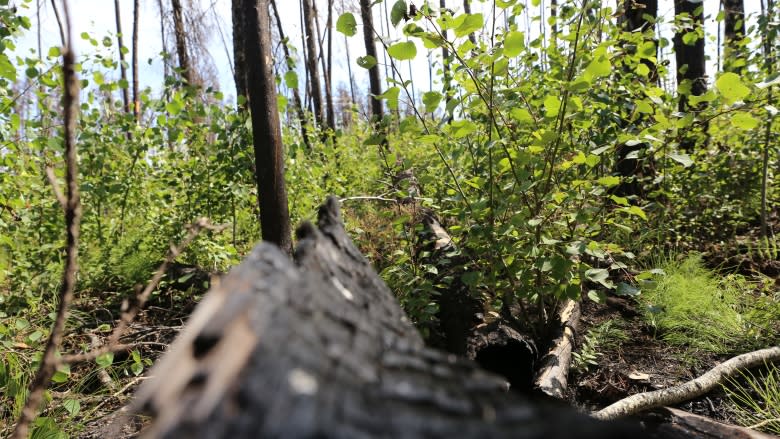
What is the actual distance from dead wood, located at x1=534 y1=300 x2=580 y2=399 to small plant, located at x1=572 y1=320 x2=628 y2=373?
61 mm

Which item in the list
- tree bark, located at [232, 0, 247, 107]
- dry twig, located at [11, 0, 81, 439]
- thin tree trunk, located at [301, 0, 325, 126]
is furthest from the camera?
thin tree trunk, located at [301, 0, 325, 126]

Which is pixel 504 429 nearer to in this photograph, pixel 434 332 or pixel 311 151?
pixel 434 332

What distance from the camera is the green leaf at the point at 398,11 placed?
64.4 inches

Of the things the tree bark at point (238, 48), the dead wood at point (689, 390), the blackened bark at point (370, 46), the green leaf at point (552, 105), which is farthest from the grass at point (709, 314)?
the blackened bark at point (370, 46)

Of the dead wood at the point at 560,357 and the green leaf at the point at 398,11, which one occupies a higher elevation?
the green leaf at the point at 398,11

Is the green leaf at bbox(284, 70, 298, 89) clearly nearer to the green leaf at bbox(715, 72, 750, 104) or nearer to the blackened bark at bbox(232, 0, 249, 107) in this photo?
the blackened bark at bbox(232, 0, 249, 107)

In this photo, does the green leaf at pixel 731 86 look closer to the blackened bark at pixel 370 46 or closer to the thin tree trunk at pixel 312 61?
the blackened bark at pixel 370 46

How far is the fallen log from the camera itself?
0.37 m

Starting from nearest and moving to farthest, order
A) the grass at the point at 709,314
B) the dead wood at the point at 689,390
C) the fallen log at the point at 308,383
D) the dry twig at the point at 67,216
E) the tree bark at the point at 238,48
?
the fallen log at the point at 308,383, the dry twig at the point at 67,216, the dead wood at the point at 689,390, the grass at the point at 709,314, the tree bark at the point at 238,48

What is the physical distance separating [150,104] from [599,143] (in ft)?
10.6

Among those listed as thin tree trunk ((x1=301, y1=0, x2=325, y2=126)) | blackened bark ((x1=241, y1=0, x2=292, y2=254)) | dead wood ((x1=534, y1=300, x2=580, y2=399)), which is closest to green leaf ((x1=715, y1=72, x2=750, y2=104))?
dead wood ((x1=534, y1=300, x2=580, y2=399))

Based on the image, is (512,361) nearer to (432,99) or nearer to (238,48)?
(432,99)

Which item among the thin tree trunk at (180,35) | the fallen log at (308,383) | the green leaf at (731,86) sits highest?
the thin tree trunk at (180,35)

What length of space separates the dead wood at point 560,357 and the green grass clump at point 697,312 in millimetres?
459
